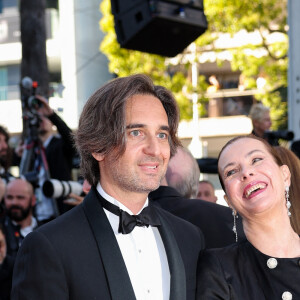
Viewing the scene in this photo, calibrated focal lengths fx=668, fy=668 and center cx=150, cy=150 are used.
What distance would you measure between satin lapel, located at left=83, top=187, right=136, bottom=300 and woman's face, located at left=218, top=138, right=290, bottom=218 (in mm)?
647

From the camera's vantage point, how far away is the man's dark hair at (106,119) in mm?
2811

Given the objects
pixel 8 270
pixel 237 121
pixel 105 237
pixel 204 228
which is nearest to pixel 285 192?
pixel 204 228

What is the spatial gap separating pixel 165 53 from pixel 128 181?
4699mm

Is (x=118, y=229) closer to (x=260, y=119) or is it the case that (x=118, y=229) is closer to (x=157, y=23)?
(x=157, y=23)

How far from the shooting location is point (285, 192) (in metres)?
3.20

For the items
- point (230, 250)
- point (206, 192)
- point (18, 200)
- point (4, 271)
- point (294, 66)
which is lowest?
point (4, 271)

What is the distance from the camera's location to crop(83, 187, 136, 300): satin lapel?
2586 mm

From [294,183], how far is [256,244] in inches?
17.3

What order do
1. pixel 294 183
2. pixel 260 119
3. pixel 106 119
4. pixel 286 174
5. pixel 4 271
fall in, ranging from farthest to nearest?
1. pixel 260 119
2. pixel 4 271
3. pixel 294 183
4. pixel 286 174
5. pixel 106 119

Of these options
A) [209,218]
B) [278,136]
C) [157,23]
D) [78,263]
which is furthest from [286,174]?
[157,23]

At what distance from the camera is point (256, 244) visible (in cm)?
307

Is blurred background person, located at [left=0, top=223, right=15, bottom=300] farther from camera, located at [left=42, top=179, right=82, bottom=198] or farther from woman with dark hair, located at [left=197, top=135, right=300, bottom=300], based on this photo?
woman with dark hair, located at [left=197, top=135, right=300, bottom=300]

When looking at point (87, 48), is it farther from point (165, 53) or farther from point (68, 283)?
point (68, 283)

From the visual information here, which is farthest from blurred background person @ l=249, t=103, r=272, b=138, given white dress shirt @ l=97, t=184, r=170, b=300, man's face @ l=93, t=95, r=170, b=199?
white dress shirt @ l=97, t=184, r=170, b=300
